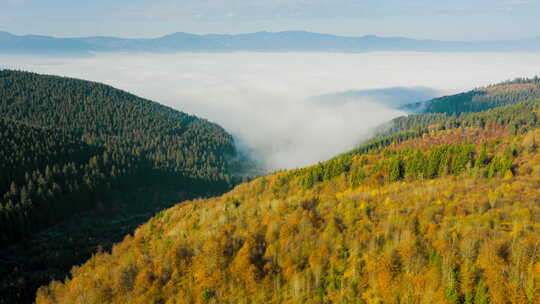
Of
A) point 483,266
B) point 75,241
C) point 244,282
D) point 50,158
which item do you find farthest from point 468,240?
point 50,158

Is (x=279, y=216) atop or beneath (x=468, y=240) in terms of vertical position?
beneath

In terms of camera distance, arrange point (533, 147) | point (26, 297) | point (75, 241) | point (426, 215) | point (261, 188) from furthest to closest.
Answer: point (261, 188) < point (75, 241) < point (533, 147) < point (26, 297) < point (426, 215)

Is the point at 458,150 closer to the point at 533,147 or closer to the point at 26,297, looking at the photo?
the point at 533,147

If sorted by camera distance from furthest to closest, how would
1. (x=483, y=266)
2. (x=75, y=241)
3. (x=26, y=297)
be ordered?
1. (x=75, y=241)
2. (x=26, y=297)
3. (x=483, y=266)

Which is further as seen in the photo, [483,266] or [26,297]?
[26,297]

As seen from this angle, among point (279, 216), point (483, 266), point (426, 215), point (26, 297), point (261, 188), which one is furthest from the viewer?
point (261, 188)

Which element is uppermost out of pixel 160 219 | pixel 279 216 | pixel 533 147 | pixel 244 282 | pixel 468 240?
pixel 533 147

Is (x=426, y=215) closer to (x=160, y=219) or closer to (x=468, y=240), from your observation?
(x=468, y=240)

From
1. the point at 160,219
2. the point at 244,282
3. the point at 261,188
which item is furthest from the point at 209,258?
the point at 261,188

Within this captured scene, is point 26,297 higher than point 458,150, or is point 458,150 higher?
point 458,150
